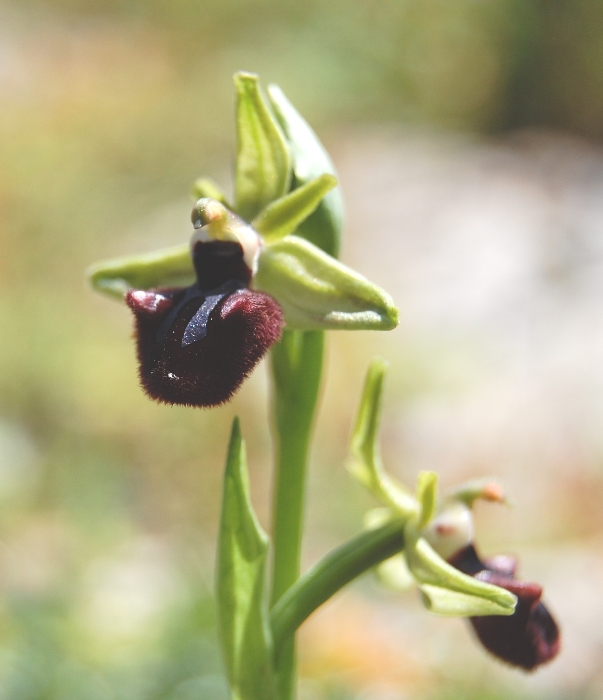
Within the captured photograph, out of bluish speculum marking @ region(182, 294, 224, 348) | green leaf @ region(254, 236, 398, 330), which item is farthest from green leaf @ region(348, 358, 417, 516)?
bluish speculum marking @ region(182, 294, 224, 348)

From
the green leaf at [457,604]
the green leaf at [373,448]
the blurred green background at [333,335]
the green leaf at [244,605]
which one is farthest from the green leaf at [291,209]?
→ the blurred green background at [333,335]

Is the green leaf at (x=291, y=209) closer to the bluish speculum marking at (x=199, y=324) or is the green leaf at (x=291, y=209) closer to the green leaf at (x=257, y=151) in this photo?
the green leaf at (x=257, y=151)

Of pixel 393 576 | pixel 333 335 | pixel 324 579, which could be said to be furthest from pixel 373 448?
pixel 333 335

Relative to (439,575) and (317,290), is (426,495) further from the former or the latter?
(317,290)

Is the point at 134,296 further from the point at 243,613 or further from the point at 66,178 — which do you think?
the point at 66,178

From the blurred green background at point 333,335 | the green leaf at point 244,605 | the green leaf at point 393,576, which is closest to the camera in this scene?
the green leaf at point 244,605

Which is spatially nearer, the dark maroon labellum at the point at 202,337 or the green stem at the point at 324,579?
the dark maroon labellum at the point at 202,337

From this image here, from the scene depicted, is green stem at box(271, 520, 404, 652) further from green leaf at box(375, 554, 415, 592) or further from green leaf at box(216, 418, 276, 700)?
green leaf at box(375, 554, 415, 592)
